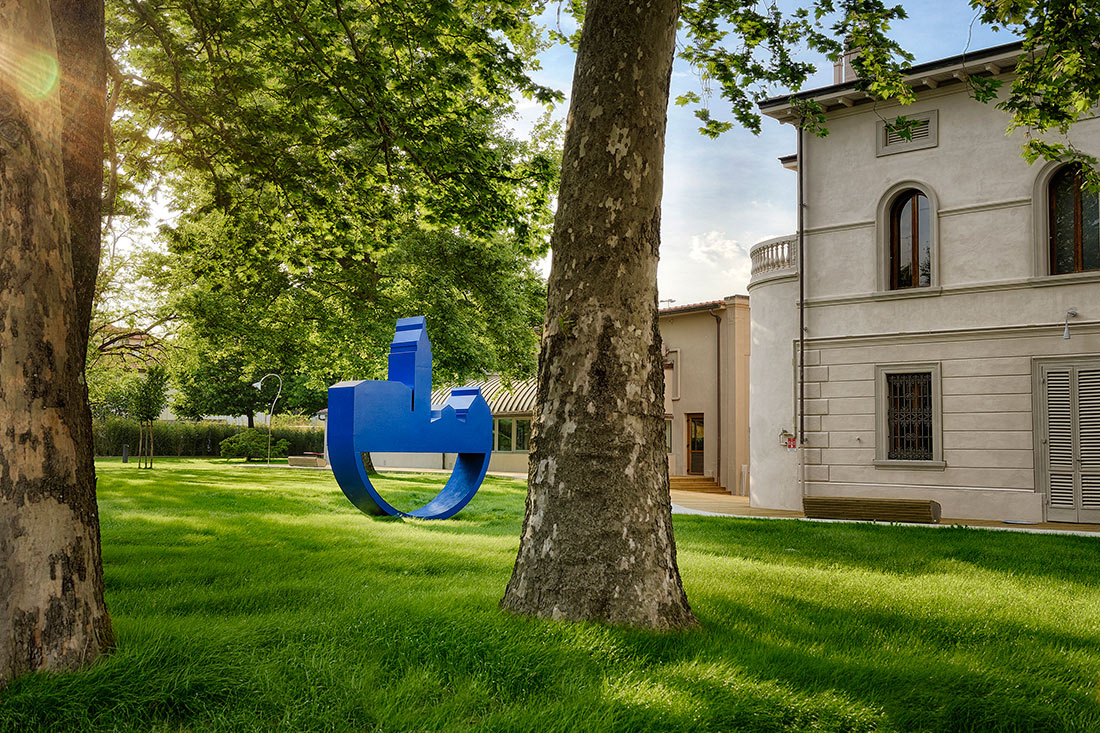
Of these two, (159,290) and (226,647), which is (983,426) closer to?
(226,647)

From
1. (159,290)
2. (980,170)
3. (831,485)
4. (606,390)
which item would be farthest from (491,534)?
(159,290)

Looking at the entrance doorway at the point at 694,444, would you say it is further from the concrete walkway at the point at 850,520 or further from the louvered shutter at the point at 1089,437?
the louvered shutter at the point at 1089,437

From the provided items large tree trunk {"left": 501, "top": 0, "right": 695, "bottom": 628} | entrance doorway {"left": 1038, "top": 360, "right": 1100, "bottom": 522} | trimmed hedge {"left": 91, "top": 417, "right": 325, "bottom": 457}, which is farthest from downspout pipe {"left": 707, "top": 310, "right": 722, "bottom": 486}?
trimmed hedge {"left": 91, "top": 417, "right": 325, "bottom": 457}

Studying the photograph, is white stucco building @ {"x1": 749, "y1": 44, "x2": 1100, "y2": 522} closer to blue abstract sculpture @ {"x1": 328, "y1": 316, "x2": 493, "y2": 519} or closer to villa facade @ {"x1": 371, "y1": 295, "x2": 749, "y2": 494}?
villa facade @ {"x1": 371, "y1": 295, "x2": 749, "y2": 494}

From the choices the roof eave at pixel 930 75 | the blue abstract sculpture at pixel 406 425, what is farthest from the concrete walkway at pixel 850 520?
the roof eave at pixel 930 75

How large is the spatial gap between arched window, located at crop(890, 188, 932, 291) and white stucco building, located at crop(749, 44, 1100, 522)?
0.03 m

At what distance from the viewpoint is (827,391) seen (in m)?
19.4

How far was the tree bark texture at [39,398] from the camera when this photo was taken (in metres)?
3.70

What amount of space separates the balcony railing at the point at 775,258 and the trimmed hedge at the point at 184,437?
35548 millimetres

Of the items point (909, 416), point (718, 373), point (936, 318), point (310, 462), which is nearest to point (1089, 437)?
point (909, 416)

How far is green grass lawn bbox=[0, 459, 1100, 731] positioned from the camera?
368 cm

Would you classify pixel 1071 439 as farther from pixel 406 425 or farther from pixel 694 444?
pixel 694 444

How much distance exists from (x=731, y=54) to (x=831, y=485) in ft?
37.2

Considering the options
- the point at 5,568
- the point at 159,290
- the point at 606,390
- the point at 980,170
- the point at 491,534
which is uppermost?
the point at 980,170
